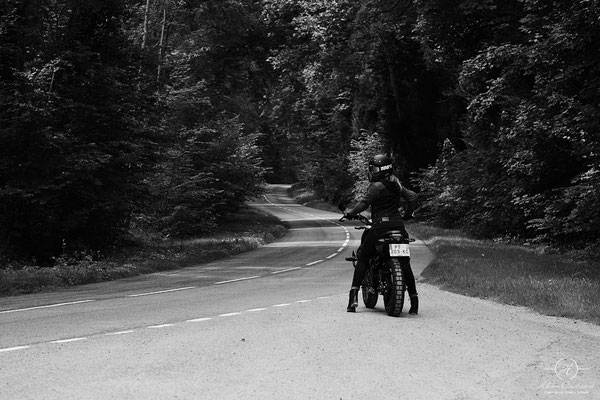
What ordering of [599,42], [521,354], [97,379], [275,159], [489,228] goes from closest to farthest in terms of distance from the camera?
[97,379] < [521,354] < [599,42] < [489,228] < [275,159]

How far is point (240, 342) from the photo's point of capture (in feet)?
23.8

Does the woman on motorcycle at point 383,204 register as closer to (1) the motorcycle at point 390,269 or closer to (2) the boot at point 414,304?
(2) the boot at point 414,304

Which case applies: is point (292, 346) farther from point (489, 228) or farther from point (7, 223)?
point (489, 228)

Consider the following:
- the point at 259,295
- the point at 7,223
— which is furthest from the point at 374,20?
the point at 259,295

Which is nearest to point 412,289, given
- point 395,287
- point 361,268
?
point 395,287

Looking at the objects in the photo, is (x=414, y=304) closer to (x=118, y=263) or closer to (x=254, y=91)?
(x=118, y=263)

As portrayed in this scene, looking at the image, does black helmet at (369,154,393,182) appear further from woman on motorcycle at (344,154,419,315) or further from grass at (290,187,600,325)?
grass at (290,187,600,325)

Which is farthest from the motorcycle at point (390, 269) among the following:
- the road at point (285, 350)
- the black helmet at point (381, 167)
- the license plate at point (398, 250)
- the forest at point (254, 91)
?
the forest at point (254, 91)

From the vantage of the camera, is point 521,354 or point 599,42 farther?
point 599,42

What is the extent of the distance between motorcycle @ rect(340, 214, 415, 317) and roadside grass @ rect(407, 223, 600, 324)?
228cm

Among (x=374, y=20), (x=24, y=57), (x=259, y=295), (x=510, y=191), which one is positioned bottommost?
(x=259, y=295)

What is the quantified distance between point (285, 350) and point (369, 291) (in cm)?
303

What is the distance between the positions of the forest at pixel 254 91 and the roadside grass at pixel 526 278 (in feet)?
3.74

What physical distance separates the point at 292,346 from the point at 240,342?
61 cm
